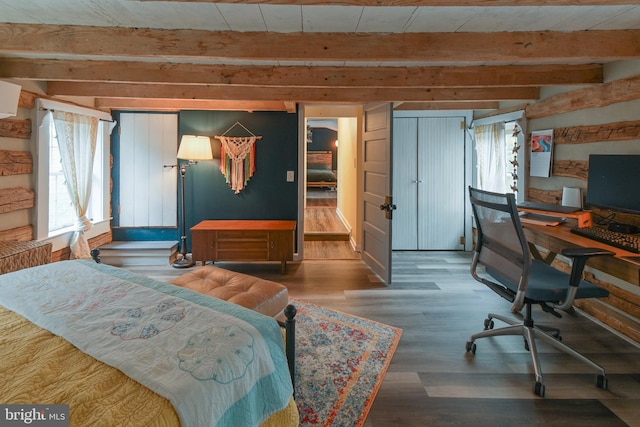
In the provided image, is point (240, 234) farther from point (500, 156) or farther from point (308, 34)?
point (500, 156)

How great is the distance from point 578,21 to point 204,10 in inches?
90.2

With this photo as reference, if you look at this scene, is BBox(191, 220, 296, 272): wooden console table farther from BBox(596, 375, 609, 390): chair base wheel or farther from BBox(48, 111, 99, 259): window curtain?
BBox(596, 375, 609, 390): chair base wheel

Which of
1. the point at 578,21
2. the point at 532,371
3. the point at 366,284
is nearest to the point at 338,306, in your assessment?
the point at 366,284

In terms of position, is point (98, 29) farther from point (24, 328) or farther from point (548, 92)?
point (548, 92)

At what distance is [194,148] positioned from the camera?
4.31 metres

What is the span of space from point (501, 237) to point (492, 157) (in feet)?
9.00

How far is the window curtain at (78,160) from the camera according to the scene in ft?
12.4

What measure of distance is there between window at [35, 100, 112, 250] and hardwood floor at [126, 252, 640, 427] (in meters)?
2.53

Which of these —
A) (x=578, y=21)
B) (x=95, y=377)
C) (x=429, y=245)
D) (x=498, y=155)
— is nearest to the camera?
(x=95, y=377)

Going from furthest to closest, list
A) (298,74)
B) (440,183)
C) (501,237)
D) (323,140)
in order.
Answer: (323,140)
(440,183)
(298,74)
(501,237)

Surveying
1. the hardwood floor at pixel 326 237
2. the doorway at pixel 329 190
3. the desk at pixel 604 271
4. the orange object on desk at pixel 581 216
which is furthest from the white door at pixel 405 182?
the orange object on desk at pixel 581 216

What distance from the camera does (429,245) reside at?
17.8ft

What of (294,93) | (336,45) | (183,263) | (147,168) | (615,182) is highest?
(294,93)

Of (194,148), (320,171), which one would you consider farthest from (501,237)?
(320,171)
